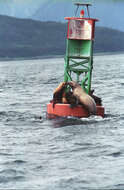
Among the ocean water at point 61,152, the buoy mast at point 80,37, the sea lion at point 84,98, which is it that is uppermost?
the buoy mast at point 80,37

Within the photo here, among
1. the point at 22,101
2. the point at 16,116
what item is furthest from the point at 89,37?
the point at 22,101

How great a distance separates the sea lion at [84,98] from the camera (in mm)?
29453

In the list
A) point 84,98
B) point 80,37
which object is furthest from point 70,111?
point 80,37

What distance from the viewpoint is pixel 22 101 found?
1753 inches

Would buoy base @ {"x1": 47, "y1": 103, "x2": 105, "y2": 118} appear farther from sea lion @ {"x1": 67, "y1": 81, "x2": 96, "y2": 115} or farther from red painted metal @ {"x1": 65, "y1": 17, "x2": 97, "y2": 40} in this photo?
red painted metal @ {"x1": 65, "y1": 17, "x2": 97, "y2": 40}

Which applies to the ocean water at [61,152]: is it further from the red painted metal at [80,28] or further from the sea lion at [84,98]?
the red painted metal at [80,28]

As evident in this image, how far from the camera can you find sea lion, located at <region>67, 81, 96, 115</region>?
29.5 m

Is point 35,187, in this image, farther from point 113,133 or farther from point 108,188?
point 113,133

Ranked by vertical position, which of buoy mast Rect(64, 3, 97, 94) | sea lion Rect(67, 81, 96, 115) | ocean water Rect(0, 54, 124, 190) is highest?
buoy mast Rect(64, 3, 97, 94)

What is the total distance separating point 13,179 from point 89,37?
1460cm

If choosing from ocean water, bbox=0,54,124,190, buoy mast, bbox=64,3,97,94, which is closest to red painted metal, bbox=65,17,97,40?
buoy mast, bbox=64,3,97,94

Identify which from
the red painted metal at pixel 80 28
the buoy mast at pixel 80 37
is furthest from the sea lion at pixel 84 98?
the red painted metal at pixel 80 28

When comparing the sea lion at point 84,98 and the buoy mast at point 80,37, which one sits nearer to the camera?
the sea lion at point 84,98

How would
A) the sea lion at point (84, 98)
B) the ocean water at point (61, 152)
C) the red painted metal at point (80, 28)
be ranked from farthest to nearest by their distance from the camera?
1. the red painted metal at point (80, 28)
2. the sea lion at point (84, 98)
3. the ocean water at point (61, 152)
